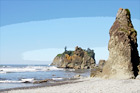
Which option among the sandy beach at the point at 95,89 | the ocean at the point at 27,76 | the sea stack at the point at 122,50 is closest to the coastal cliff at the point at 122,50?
the sea stack at the point at 122,50

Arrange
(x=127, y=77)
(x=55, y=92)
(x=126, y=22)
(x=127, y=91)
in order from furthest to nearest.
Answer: (x=126, y=22)
(x=127, y=77)
(x=55, y=92)
(x=127, y=91)

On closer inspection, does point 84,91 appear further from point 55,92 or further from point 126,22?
point 126,22

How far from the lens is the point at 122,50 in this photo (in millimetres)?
30125

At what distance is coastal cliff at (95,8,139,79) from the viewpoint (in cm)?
2919

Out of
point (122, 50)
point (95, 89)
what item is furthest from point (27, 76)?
point (95, 89)

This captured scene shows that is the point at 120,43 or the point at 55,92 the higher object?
the point at 120,43

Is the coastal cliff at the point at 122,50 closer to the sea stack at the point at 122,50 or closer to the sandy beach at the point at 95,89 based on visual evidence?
the sea stack at the point at 122,50

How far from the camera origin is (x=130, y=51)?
29562 mm

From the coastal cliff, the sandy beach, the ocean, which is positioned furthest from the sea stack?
the ocean

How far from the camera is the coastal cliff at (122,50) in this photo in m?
29.2

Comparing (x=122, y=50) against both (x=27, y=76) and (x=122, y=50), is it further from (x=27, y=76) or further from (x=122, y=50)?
(x=27, y=76)

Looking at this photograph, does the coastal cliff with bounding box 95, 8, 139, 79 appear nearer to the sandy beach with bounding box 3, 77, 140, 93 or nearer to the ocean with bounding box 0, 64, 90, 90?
the sandy beach with bounding box 3, 77, 140, 93

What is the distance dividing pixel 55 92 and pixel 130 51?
49.6ft

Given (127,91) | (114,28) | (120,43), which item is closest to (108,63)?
(120,43)
